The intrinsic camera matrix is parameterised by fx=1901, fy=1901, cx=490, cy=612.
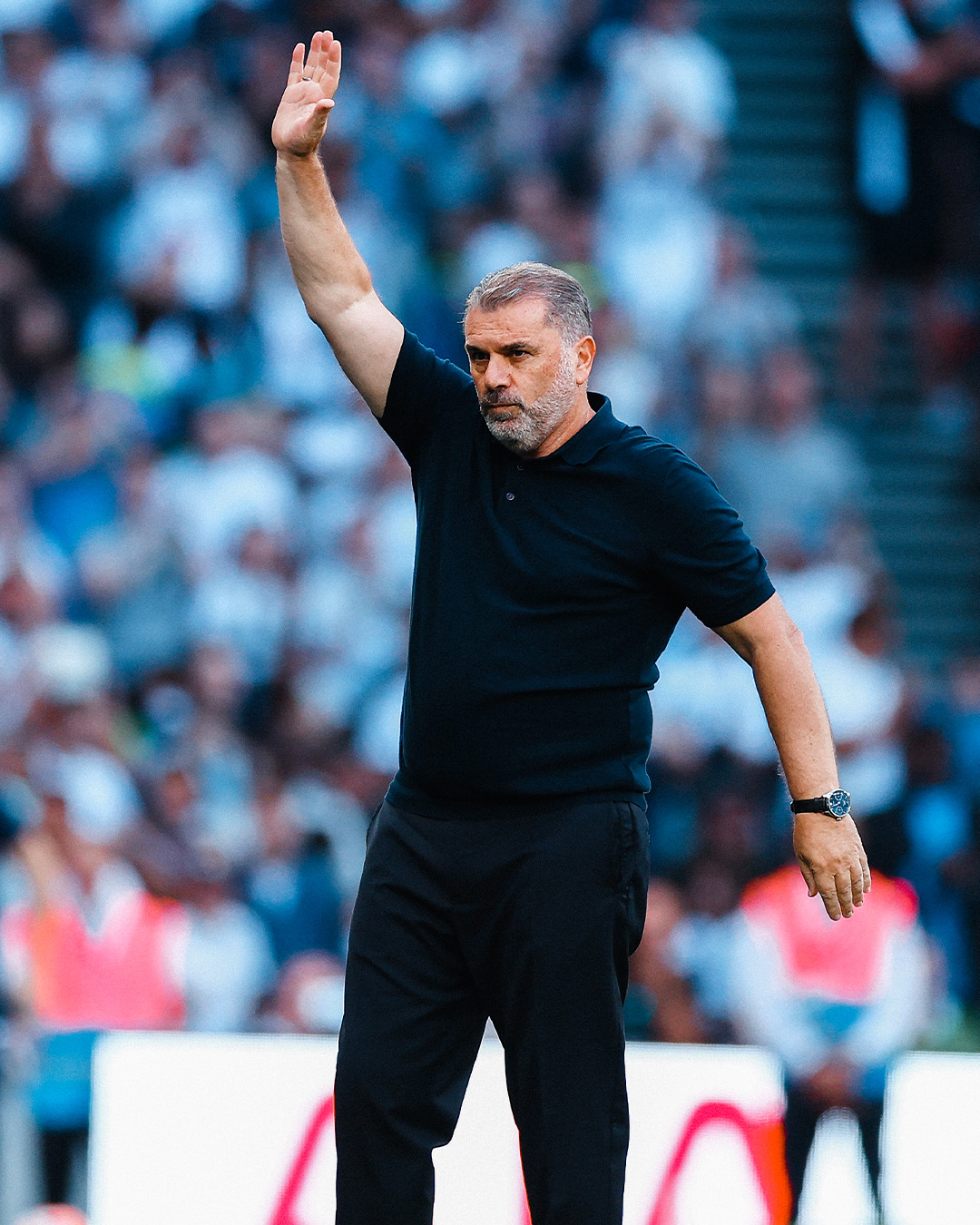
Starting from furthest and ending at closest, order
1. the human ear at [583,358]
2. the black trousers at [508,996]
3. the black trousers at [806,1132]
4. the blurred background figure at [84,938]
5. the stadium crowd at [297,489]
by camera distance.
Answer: the stadium crowd at [297,489] → the blurred background figure at [84,938] → the black trousers at [806,1132] → the human ear at [583,358] → the black trousers at [508,996]

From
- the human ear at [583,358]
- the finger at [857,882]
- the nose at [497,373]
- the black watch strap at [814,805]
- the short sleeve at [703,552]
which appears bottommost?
the finger at [857,882]

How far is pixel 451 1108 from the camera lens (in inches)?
132

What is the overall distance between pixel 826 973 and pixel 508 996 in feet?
10.8

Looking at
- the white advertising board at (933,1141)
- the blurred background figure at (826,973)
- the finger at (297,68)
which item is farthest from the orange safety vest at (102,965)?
the finger at (297,68)

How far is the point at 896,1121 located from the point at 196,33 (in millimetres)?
7828

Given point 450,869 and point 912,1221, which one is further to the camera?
point 912,1221

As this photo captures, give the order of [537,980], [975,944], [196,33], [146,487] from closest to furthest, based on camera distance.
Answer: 1. [537,980]
2. [975,944]
3. [146,487]
4. [196,33]

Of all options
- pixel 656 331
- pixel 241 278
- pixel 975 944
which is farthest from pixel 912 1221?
pixel 241 278

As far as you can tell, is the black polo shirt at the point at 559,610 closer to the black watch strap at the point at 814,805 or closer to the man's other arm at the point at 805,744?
the man's other arm at the point at 805,744

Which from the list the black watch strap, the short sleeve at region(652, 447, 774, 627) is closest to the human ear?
the short sleeve at region(652, 447, 774, 627)

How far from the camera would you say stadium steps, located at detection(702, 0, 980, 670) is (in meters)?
10.3

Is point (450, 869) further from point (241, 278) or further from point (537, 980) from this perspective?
point (241, 278)

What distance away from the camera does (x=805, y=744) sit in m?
3.31

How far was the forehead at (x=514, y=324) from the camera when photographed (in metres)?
3.27
